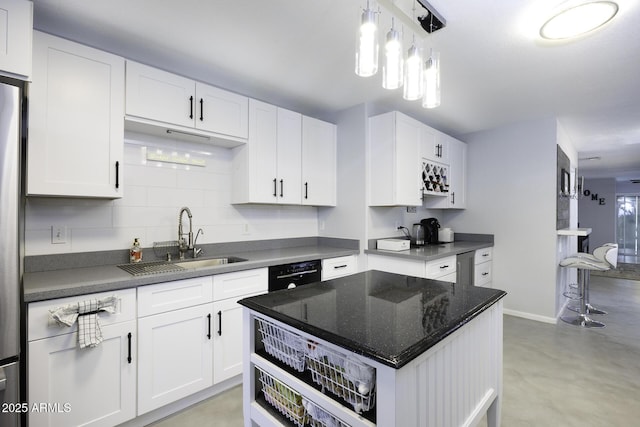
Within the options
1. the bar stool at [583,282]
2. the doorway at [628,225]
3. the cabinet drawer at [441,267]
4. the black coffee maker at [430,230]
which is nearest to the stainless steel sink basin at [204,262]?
the cabinet drawer at [441,267]

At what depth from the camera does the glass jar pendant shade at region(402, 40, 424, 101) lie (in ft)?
4.25

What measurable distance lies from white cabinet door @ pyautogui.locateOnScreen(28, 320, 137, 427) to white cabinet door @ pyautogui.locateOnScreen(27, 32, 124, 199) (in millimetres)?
851

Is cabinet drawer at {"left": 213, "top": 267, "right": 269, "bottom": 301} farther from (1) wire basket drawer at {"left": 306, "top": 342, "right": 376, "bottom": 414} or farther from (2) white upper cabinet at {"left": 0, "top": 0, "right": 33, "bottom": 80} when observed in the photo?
(2) white upper cabinet at {"left": 0, "top": 0, "right": 33, "bottom": 80}

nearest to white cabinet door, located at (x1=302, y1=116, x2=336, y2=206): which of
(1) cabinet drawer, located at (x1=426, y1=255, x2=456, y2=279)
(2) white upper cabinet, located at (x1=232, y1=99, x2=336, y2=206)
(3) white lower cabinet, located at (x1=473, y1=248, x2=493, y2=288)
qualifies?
(2) white upper cabinet, located at (x1=232, y1=99, x2=336, y2=206)

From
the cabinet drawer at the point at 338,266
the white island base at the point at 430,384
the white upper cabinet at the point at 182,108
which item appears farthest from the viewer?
the cabinet drawer at the point at 338,266

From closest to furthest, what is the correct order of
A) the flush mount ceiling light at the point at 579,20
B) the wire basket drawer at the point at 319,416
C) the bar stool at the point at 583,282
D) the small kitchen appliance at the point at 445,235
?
the wire basket drawer at the point at 319,416 < the flush mount ceiling light at the point at 579,20 < the bar stool at the point at 583,282 < the small kitchen appliance at the point at 445,235

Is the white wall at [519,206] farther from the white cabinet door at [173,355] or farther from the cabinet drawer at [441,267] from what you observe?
the white cabinet door at [173,355]

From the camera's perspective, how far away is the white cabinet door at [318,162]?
3.03 meters

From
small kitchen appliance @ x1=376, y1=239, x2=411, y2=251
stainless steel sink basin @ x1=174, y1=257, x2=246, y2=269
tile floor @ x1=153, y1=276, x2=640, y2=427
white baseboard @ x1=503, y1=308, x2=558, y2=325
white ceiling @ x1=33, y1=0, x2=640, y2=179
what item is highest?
white ceiling @ x1=33, y1=0, x2=640, y2=179

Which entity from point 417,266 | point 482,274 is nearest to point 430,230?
point 482,274

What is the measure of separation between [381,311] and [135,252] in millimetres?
1874

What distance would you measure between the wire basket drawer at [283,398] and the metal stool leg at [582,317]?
12.7 feet

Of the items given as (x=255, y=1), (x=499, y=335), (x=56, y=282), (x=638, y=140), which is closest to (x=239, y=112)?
(x=255, y=1)

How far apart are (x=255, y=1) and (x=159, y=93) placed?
951 millimetres
